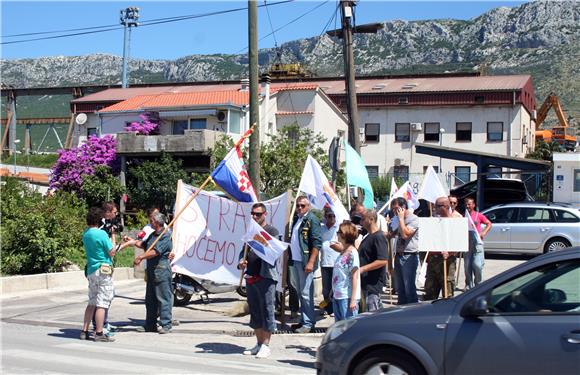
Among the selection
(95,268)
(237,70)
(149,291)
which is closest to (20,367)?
(95,268)

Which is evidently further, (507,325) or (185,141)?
(185,141)

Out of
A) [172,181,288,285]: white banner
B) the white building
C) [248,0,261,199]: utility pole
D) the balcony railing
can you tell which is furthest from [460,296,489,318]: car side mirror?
the balcony railing

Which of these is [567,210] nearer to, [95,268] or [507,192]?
[507,192]

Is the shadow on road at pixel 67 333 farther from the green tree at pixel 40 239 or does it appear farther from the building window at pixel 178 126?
the building window at pixel 178 126

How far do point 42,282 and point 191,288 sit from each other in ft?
12.9

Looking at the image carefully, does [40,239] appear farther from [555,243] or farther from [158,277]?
[555,243]

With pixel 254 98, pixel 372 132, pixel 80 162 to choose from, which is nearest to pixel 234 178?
pixel 254 98

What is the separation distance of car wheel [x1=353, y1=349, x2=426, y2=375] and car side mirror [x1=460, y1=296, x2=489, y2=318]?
1.95ft

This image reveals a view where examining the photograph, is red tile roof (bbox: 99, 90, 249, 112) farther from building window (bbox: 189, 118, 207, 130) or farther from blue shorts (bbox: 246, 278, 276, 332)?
blue shorts (bbox: 246, 278, 276, 332)

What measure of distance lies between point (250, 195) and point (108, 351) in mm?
3752

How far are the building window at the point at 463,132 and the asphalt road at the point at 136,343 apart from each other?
42783mm

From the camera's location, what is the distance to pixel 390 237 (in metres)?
12.4

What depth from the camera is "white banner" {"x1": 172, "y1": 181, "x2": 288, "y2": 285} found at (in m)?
12.5

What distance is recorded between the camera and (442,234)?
10.7 metres
